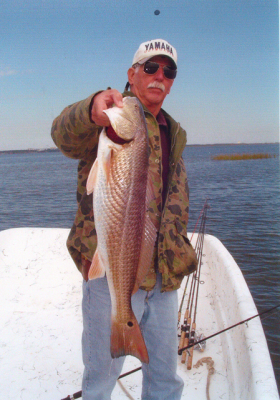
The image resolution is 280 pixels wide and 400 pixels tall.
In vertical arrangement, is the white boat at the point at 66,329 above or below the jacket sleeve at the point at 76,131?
below

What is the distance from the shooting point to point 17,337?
4109 millimetres

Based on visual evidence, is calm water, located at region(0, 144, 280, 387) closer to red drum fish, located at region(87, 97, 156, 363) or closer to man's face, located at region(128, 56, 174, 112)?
red drum fish, located at region(87, 97, 156, 363)

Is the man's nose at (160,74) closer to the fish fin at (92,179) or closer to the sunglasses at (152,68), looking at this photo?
the sunglasses at (152,68)

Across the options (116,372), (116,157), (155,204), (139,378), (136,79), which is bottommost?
(139,378)

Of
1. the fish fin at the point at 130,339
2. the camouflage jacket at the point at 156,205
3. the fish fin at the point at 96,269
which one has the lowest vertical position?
the fish fin at the point at 130,339

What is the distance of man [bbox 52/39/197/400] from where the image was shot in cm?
230

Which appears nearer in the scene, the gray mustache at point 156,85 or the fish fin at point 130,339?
the fish fin at point 130,339

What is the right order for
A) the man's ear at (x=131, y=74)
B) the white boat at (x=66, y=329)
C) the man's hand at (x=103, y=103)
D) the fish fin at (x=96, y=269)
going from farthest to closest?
the white boat at (x=66, y=329)
the man's ear at (x=131, y=74)
the fish fin at (x=96, y=269)
the man's hand at (x=103, y=103)

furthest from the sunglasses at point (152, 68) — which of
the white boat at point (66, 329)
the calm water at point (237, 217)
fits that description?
the calm water at point (237, 217)

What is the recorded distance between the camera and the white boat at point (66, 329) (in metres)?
3.14

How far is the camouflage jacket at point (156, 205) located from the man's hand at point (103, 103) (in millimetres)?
145

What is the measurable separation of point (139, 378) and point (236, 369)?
41.0 inches

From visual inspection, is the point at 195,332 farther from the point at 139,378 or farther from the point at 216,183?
the point at 216,183

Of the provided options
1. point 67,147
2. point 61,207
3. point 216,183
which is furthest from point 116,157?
point 216,183
